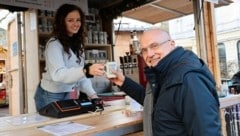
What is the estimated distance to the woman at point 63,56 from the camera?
1632mm

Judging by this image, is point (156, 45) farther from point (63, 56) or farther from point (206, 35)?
point (206, 35)

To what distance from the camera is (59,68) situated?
5.25ft

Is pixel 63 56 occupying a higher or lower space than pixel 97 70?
higher

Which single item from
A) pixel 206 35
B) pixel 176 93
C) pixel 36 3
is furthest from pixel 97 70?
pixel 206 35

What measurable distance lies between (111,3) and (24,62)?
1.71 m

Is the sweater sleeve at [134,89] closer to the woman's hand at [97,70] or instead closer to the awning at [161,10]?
the woman's hand at [97,70]

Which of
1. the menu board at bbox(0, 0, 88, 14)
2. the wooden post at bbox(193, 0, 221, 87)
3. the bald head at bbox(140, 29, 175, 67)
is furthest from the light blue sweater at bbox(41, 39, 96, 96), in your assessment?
the wooden post at bbox(193, 0, 221, 87)

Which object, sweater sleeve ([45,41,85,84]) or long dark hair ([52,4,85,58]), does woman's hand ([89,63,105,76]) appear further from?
long dark hair ([52,4,85,58])

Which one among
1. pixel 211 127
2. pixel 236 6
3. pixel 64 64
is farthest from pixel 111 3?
pixel 211 127

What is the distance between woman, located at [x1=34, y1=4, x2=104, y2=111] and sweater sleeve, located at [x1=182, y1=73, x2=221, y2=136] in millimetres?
745

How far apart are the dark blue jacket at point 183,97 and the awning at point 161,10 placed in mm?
2851

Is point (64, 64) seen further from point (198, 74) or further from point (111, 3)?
point (111, 3)

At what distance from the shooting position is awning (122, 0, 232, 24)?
13.0 feet

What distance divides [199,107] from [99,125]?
541 mm
